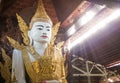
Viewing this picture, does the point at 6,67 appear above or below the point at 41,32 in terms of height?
below

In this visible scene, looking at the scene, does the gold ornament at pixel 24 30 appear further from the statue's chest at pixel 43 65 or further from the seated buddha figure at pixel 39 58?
the statue's chest at pixel 43 65

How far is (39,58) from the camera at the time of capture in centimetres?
258

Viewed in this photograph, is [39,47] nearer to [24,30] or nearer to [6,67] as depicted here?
[24,30]

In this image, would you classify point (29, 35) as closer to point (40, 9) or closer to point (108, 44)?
point (40, 9)

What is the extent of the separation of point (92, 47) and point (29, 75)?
2.93 m

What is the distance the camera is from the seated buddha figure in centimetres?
255

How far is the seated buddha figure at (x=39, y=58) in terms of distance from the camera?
8.38 ft

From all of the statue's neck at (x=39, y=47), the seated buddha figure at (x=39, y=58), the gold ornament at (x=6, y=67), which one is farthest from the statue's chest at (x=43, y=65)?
the gold ornament at (x=6, y=67)

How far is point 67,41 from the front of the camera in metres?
3.03

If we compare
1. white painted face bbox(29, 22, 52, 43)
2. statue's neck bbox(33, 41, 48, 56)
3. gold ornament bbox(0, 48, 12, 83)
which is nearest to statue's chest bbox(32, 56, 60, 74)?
statue's neck bbox(33, 41, 48, 56)

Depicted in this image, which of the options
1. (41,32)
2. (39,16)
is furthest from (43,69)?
(39,16)

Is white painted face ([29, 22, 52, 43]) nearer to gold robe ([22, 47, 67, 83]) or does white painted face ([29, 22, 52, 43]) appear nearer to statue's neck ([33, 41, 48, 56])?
statue's neck ([33, 41, 48, 56])

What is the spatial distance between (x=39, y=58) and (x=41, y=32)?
12.9 inches

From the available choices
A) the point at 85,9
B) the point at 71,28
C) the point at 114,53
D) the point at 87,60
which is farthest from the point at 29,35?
the point at 87,60
